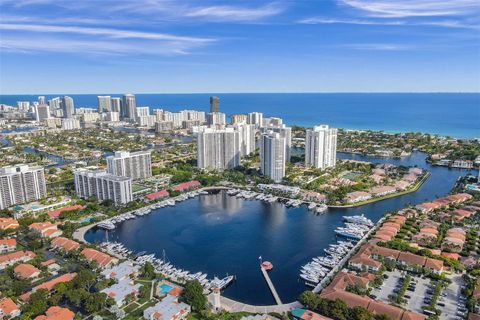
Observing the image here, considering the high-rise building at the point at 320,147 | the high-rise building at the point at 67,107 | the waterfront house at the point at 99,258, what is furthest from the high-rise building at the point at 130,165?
the high-rise building at the point at 67,107

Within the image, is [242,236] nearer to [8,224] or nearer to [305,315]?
[305,315]

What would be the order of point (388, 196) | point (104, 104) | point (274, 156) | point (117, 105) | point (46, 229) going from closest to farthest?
point (46, 229), point (388, 196), point (274, 156), point (117, 105), point (104, 104)

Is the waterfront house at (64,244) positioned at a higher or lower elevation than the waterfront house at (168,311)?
higher

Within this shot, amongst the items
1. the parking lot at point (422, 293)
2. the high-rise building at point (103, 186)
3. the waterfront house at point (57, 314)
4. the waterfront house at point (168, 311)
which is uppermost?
the high-rise building at point (103, 186)

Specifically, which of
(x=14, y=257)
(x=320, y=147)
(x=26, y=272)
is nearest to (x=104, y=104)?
(x=320, y=147)

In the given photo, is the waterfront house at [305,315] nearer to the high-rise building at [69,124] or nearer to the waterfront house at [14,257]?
the waterfront house at [14,257]

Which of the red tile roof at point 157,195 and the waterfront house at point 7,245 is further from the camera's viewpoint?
the red tile roof at point 157,195
